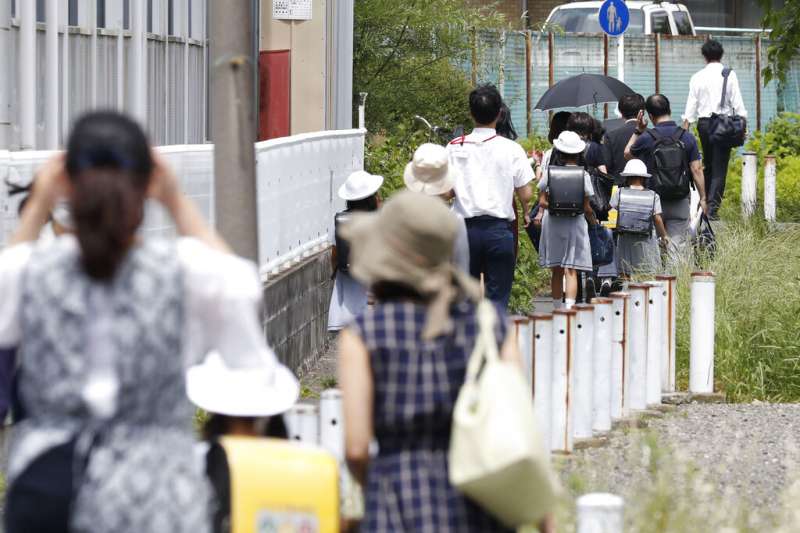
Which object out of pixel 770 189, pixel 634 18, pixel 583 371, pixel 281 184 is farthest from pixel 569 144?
pixel 634 18

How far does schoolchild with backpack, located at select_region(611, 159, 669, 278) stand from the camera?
12242 millimetres

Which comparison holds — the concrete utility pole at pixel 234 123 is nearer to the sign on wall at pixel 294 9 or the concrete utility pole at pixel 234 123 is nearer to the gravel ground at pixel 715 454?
the gravel ground at pixel 715 454

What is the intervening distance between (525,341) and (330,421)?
2221mm

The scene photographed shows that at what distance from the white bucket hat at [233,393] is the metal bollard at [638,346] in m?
→ 4.68

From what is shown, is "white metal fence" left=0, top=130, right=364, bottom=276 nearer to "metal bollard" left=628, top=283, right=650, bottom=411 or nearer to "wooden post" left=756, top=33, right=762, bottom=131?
"metal bollard" left=628, top=283, right=650, bottom=411

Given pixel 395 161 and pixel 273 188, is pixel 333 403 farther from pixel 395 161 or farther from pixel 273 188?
pixel 395 161

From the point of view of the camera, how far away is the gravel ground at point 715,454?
6.68 meters

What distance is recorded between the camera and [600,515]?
4.58 meters

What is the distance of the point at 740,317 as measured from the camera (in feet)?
33.2

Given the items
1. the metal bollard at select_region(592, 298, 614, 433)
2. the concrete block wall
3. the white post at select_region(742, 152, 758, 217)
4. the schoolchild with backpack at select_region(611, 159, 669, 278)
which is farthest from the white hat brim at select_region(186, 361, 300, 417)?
the white post at select_region(742, 152, 758, 217)

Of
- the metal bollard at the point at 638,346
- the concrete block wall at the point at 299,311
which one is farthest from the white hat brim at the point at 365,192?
the metal bollard at the point at 638,346

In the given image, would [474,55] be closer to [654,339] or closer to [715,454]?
[654,339]

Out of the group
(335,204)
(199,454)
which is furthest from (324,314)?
(199,454)

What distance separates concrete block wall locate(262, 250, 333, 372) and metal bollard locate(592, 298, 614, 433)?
1840mm
